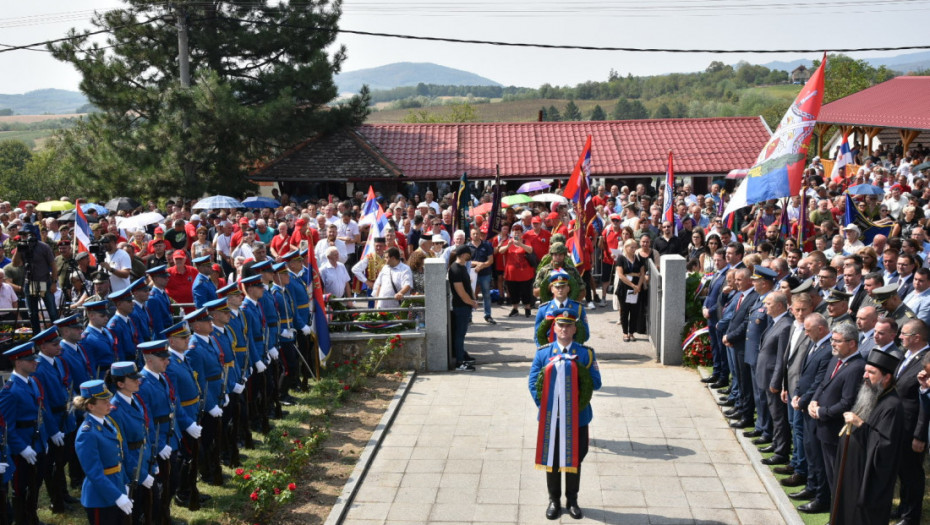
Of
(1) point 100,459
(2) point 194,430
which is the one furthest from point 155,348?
(1) point 100,459

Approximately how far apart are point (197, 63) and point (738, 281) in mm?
21140

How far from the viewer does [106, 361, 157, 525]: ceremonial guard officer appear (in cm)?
690

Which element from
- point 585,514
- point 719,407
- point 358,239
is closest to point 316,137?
point 358,239

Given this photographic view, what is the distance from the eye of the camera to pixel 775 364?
8.68m

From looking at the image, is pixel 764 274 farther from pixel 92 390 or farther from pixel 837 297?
pixel 92 390

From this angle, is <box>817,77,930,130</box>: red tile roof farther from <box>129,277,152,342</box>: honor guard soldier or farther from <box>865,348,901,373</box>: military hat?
<box>129,277,152,342</box>: honor guard soldier

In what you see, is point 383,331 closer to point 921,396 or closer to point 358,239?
point 358,239

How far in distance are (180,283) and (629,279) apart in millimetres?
6901

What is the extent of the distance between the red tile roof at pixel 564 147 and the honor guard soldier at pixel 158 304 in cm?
1662

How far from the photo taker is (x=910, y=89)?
114 ft

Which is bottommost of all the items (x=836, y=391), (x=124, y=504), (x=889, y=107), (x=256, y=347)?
(x=124, y=504)

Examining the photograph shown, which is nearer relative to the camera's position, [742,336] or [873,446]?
[873,446]

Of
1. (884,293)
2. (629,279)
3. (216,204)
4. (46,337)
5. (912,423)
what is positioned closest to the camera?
(912,423)

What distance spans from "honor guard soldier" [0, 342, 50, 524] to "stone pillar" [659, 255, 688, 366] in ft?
27.0
